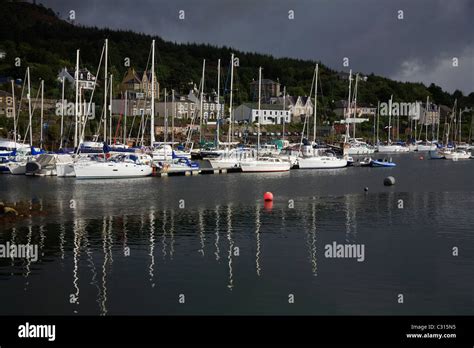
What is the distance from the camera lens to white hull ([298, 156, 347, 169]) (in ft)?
298

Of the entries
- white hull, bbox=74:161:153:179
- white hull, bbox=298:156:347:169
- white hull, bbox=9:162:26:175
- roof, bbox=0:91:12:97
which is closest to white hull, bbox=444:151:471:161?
white hull, bbox=298:156:347:169

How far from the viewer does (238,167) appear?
273 feet

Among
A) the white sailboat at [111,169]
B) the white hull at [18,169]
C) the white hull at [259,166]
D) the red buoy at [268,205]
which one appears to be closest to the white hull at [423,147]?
the white hull at [259,166]

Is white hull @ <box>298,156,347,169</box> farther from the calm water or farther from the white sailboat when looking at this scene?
the calm water

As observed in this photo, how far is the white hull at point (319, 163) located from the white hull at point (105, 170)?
28.3 metres

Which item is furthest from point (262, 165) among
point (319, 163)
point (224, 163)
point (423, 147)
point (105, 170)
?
point (423, 147)

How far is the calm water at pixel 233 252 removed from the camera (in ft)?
82.4

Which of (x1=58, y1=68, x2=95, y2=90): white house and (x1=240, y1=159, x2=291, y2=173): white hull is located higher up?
(x1=58, y1=68, x2=95, y2=90): white house

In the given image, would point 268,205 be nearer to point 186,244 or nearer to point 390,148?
point 186,244

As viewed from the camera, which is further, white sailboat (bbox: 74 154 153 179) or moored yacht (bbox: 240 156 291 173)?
moored yacht (bbox: 240 156 291 173)

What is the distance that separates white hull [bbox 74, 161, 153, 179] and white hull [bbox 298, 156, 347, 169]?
2834 cm

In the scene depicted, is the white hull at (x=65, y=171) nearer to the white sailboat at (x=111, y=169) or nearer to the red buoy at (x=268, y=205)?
the white sailboat at (x=111, y=169)

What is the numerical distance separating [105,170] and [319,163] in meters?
34.2
